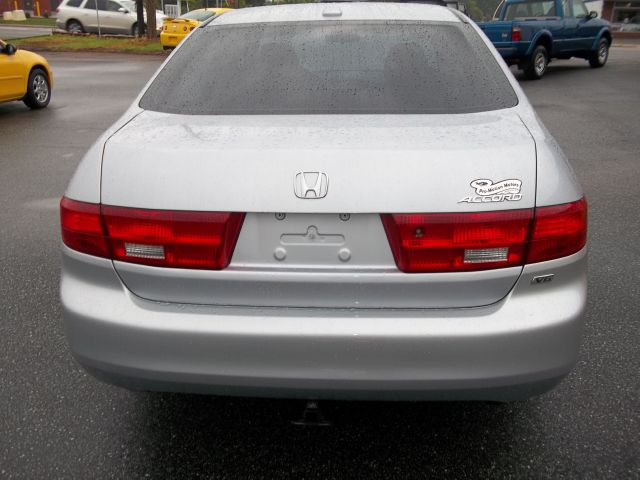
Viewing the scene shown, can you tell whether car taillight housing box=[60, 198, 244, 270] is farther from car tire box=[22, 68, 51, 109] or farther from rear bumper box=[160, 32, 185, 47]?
rear bumper box=[160, 32, 185, 47]

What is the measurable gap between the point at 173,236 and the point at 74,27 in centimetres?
3214

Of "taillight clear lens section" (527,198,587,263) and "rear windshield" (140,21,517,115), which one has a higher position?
"rear windshield" (140,21,517,115)

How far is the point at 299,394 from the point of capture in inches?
87.0

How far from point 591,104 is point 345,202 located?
11140 millimetres

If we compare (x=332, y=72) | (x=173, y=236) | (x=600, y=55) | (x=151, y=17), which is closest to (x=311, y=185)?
(x=173, y=236)

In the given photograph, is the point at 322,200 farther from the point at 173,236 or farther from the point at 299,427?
the point at 299,427

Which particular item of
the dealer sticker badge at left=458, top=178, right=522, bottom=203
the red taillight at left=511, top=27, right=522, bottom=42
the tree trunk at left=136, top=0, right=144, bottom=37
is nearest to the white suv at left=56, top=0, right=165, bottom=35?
the tree trunk at left=136, top=0, right=144, bottom=37

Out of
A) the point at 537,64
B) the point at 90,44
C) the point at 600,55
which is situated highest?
the point at 537,64

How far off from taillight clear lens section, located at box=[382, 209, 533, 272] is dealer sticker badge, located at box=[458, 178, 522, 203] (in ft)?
0.14

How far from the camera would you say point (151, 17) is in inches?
1044

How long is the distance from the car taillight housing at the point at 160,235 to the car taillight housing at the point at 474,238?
1.62ft

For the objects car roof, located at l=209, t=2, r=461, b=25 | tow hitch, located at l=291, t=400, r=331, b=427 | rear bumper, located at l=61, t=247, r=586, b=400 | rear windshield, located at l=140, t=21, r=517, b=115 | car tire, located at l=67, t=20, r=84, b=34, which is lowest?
car tire, located at l=67, t=20, r=84, b=34

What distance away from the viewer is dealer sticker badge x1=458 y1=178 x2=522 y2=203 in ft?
6.83

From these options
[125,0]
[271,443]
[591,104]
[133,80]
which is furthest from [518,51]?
[125,0]
